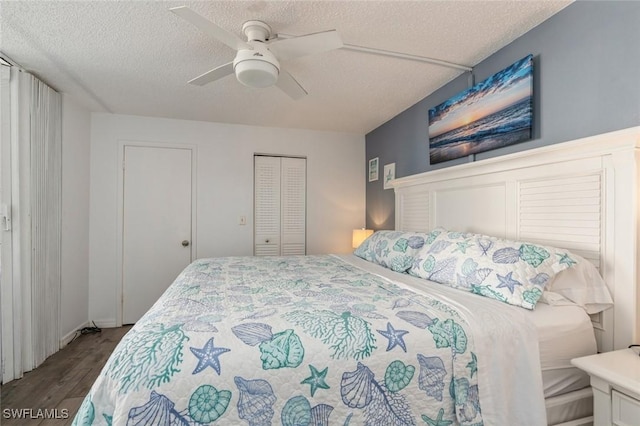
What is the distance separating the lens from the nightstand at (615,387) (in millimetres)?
994

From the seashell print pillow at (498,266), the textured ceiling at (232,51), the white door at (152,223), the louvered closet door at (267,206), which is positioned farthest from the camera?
the louvered closet door at (267,206)

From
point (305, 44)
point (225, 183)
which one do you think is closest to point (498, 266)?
point (305, 44)

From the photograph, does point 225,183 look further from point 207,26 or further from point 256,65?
point 207,26

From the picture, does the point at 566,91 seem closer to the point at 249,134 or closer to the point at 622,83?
the point at 622,83

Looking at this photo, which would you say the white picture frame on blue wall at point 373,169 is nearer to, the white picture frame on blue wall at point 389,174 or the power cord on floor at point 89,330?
the white picture frame on blue wall at point 389,174

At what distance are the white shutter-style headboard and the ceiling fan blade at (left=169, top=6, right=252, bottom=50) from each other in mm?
1696

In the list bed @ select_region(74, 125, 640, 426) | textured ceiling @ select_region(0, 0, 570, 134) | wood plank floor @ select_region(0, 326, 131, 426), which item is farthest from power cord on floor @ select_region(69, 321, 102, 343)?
textured ceiling @ select_region(0, 0, 570, 134)

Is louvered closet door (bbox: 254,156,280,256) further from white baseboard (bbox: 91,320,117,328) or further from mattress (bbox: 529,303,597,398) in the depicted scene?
mattress (bbox: 529,303,597,398)

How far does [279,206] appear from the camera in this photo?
12.5 feet

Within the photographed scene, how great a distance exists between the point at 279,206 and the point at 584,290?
301 centimetres

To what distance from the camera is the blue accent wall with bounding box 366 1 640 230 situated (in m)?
1.37

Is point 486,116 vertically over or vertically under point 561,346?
over

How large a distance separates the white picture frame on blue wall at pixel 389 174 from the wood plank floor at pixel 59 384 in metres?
3.09

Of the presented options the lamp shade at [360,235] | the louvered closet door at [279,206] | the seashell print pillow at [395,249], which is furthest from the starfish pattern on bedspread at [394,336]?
the louvered closet door at [279,206]
